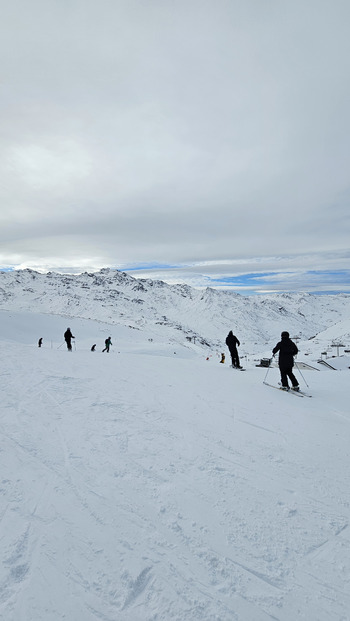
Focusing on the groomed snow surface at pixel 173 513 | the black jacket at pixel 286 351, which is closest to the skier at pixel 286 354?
the black jacket at pixel 286 351

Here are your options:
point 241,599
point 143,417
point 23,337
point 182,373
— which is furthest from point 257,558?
point 23,337

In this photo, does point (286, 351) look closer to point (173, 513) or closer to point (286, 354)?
point (286, 354)

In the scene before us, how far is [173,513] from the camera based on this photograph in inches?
150

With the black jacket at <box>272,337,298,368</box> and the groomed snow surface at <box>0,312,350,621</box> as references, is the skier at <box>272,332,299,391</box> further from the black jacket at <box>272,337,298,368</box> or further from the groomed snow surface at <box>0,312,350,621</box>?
the groomed snow surface at <box>0,312,350,621</box>

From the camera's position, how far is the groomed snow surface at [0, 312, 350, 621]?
272 cm

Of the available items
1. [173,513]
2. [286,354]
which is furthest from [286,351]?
[173,513]

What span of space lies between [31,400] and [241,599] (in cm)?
764

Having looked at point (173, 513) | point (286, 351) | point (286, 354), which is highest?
point (286, 351)

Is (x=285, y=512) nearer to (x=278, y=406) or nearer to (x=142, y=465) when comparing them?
(x=142, y=465)

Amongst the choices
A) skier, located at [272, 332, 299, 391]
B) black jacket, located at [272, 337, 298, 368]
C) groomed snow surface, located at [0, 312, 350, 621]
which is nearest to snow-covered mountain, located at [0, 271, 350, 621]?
groomed snow surface, located at [0, 312, 350, 621]

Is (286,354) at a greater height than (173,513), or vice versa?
(286,354)

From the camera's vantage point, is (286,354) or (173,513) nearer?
(173,513)

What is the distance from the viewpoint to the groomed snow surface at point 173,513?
2717 millimetres

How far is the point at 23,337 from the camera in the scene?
41000 millimetres
